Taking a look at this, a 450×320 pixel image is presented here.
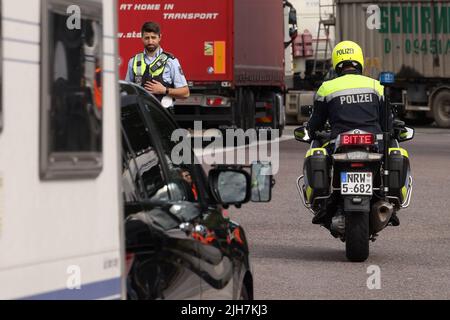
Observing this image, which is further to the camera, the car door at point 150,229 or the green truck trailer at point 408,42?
the green truck trailer at point 408,42

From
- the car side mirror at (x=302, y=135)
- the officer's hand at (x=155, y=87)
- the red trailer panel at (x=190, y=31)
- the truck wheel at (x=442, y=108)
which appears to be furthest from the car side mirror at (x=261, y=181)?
the truck wheel at (x=442, y=108)

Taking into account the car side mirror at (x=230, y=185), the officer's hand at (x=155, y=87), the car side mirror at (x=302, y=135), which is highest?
the officer's hand at (x=155, y=87)

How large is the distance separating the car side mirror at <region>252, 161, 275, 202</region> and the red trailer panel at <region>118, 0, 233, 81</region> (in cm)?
1998

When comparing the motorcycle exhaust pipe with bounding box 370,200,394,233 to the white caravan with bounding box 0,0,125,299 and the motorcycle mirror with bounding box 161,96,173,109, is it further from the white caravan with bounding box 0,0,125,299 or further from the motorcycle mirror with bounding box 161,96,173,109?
the white caravan with bounding box 0,0,125,299

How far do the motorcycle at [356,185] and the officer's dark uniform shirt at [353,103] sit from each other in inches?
4.1

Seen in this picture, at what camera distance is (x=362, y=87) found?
1204cm

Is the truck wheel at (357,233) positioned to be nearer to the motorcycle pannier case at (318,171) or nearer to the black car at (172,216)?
the motorcycle pannier case at (318,171)

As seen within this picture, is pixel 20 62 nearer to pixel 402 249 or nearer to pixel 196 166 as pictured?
pixel 196 166

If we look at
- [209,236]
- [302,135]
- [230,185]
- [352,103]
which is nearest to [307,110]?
[302,135]

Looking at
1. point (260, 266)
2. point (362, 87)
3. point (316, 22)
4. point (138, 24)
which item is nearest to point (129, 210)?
point (260, 266)

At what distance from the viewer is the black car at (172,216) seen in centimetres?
496

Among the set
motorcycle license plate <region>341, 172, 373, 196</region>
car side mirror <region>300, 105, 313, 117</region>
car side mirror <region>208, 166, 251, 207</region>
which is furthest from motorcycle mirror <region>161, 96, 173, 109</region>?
car side mirror <region>208, 166, 251, 207</region>

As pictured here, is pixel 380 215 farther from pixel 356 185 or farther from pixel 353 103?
pixel 353 103

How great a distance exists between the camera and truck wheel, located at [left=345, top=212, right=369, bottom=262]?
37.7 ft
